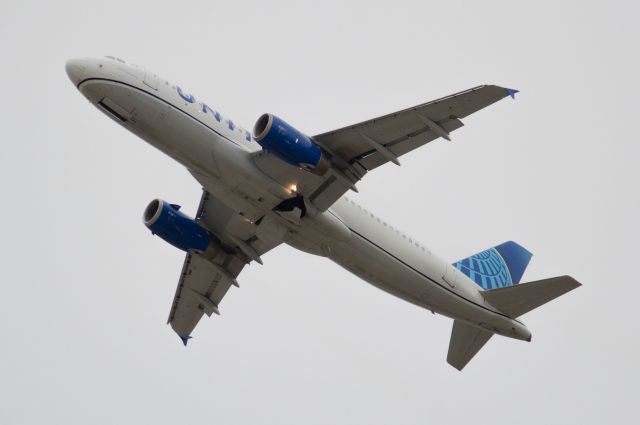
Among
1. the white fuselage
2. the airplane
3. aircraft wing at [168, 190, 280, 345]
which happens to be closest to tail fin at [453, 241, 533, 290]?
the airplane

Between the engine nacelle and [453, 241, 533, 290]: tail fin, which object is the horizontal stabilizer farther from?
the engine nacelle

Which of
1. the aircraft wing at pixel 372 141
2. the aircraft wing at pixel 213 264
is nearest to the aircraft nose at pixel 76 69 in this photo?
the aircraft wing at pixel 372 141

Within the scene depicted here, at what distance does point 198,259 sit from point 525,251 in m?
15.0

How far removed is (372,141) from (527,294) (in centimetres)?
948

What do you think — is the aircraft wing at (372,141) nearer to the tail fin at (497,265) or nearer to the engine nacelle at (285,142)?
the engine nacelle at (285,142)

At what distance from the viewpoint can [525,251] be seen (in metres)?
39.8

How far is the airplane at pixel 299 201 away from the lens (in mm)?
29781

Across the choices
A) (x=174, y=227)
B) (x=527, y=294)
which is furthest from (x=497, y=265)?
(x=174, y=227)

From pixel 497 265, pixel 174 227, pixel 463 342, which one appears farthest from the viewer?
pixel 497 265

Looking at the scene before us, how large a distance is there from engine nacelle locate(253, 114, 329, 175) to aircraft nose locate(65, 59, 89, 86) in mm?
6187

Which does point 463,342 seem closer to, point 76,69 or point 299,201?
point 299,201

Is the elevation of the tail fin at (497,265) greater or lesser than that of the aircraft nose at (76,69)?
greater

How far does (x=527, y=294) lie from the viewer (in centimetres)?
3447

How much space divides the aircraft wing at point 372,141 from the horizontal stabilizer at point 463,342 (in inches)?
375
